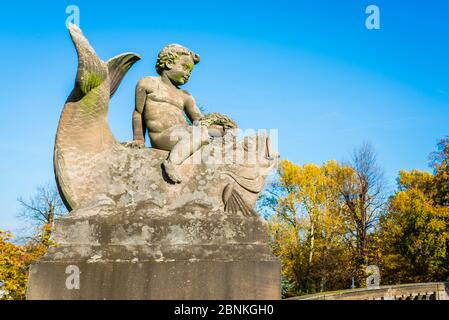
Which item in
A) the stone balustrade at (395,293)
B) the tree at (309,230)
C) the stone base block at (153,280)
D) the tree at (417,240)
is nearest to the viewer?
the stone base block at (153,280)

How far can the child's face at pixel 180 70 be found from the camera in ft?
19.9

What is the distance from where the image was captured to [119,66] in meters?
5.73

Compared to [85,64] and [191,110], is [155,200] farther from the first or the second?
[85,64]

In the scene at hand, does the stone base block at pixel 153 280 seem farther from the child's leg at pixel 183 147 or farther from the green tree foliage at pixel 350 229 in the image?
the green tree foliage at pixel 350 229

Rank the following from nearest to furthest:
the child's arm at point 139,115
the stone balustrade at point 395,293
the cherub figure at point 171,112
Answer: the cherub figure at point 171,112
the child's arm at point 139,115
the stone balustrade at point 395,293

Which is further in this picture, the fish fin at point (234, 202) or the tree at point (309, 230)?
the tree at point (309, 230)

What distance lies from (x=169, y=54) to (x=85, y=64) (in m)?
1.49

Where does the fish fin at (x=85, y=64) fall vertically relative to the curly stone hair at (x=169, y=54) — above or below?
below

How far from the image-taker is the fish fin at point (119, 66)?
18.5 ft

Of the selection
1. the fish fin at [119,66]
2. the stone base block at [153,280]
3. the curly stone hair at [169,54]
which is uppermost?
the curly stone hair at [169,54]

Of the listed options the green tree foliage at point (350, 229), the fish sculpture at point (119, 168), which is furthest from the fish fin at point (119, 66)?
the green tree foliage at point (350, 229)

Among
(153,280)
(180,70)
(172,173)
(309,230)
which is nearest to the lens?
(153,280)

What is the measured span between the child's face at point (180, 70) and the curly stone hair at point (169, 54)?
6 centimetres

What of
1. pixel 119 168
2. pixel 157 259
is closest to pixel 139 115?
pixel 119 168
